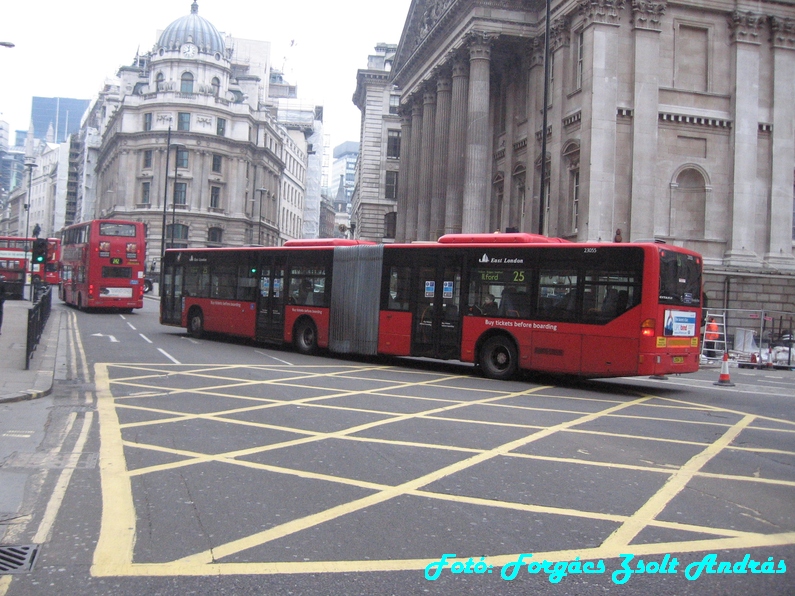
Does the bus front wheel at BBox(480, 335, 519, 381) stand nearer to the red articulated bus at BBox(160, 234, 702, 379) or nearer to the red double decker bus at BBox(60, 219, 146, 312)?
the red articulated bus at BBox(160, 234, 702, 379)

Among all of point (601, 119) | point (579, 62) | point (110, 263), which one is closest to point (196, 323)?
point (110, 263)

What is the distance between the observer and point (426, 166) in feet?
144

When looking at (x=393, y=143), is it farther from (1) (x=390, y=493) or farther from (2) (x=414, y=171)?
(1) (x=390, y=493)

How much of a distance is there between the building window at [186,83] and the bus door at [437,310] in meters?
70.1

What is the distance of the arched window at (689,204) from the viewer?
1182 inches

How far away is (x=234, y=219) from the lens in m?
82.2

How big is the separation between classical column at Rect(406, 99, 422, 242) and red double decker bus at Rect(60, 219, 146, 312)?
16.8 m

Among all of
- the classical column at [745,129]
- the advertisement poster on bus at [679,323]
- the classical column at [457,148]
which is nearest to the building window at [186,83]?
the classical column at [457,148]

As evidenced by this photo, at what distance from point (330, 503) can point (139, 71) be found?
103 meters

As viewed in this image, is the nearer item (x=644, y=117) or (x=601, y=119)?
(x=601, y=119)

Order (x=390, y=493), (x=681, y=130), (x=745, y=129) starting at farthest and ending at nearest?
(x=681, y=130)
(x=745, y=129)
(x=390, y=493)

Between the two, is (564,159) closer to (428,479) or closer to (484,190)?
(484,190)

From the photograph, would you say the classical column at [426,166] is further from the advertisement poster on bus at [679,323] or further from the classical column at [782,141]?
the advertisement poster on bus at [679,323]

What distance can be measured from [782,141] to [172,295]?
24.8 metres
